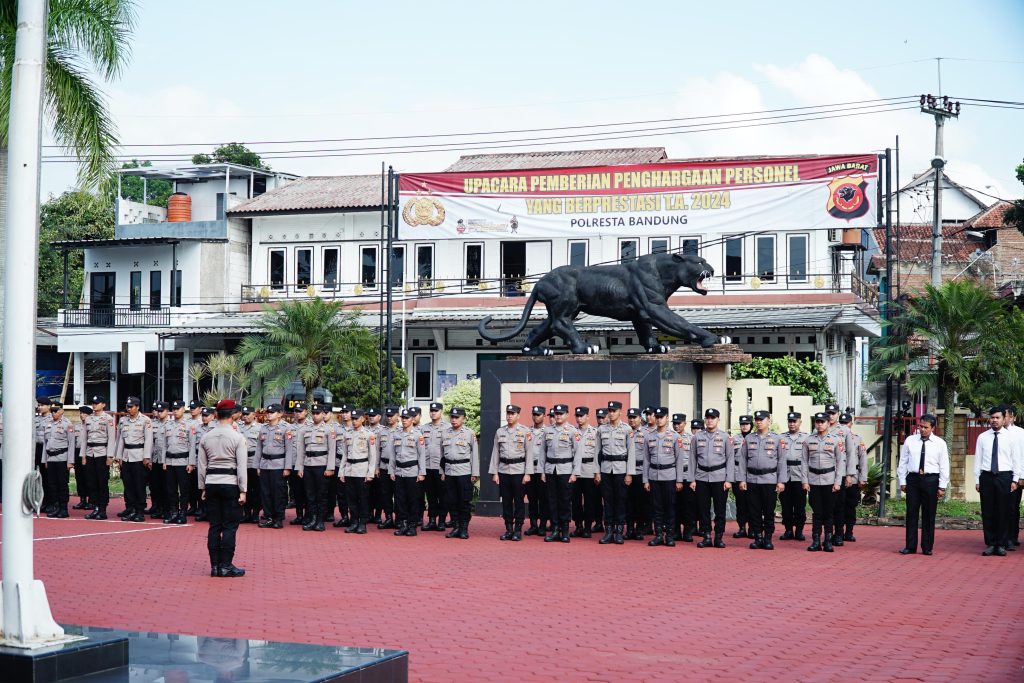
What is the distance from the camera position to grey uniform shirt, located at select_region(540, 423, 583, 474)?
14.3m

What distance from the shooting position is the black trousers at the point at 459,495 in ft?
47.3

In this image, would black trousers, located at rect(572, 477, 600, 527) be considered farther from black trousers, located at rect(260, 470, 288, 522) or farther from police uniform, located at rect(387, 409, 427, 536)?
black trousers, located at rect(260, 470, 288, 522)

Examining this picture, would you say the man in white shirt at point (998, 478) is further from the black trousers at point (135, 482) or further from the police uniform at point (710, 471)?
the black trousers at point (135, 482)

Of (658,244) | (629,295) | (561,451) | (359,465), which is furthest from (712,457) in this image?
(658,244)

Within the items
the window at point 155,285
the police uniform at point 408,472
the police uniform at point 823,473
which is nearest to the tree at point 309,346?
the window at point 155,285

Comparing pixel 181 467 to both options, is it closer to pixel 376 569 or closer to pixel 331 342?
pixel 376 569

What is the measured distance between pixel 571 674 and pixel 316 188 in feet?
96.9

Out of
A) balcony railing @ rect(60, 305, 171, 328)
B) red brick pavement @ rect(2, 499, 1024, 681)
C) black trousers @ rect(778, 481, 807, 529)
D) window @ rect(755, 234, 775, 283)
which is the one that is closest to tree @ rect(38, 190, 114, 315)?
balcony railing @ rect(60, 305, 171, 328)

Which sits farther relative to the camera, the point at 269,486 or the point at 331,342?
the point at 331,342

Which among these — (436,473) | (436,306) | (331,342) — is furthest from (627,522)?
(436,306)

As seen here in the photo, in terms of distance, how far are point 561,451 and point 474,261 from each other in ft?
61.2

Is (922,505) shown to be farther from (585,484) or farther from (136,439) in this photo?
(136,439)

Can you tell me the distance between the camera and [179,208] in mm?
35688

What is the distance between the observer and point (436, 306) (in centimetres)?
3216
